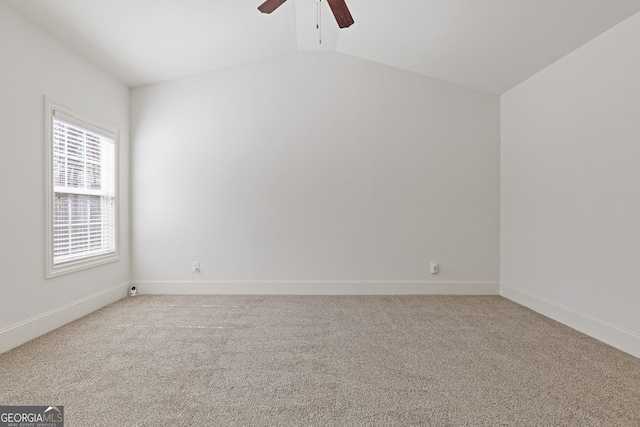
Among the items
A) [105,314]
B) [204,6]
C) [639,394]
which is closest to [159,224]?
[105,314]

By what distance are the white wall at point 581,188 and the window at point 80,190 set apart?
4.85 meters

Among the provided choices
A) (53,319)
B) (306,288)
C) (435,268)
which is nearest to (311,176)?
(306,288)

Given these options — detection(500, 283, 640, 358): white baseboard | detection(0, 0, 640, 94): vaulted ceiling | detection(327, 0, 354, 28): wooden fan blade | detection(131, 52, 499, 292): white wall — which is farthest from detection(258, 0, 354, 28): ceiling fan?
detection(500, 283, 640, 358): white baseboard

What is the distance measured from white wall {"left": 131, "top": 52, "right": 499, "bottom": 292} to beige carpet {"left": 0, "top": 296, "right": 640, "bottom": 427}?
89 cm

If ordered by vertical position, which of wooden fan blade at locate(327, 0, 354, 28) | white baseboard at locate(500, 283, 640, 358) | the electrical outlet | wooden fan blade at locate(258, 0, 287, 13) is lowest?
white baseboard at locate(500, 283, 640, 358)

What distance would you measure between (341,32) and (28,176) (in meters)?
3.41

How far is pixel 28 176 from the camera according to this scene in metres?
2.58

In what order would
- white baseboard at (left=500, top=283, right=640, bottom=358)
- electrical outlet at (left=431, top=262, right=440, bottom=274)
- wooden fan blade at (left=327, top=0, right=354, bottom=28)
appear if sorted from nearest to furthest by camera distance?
wooden fan blade at (left=327, top=0, right=354, bottom=28)
white baseboard at (left=500, top=283, right=640, bottom=358)
electrical outlet at (left=431, top=262, right=440, bottom=274)

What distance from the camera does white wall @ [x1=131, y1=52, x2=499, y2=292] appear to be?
3969 millimetres

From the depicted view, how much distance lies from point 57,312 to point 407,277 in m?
3.78

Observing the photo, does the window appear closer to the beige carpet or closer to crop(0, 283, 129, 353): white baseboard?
crop(0, 283, 129, 353): white baseboard

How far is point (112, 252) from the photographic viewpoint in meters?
3.67

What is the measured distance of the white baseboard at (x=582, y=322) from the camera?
2.37 meters

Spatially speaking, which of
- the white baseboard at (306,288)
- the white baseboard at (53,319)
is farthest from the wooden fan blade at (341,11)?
the white baseboard at (53,319)
